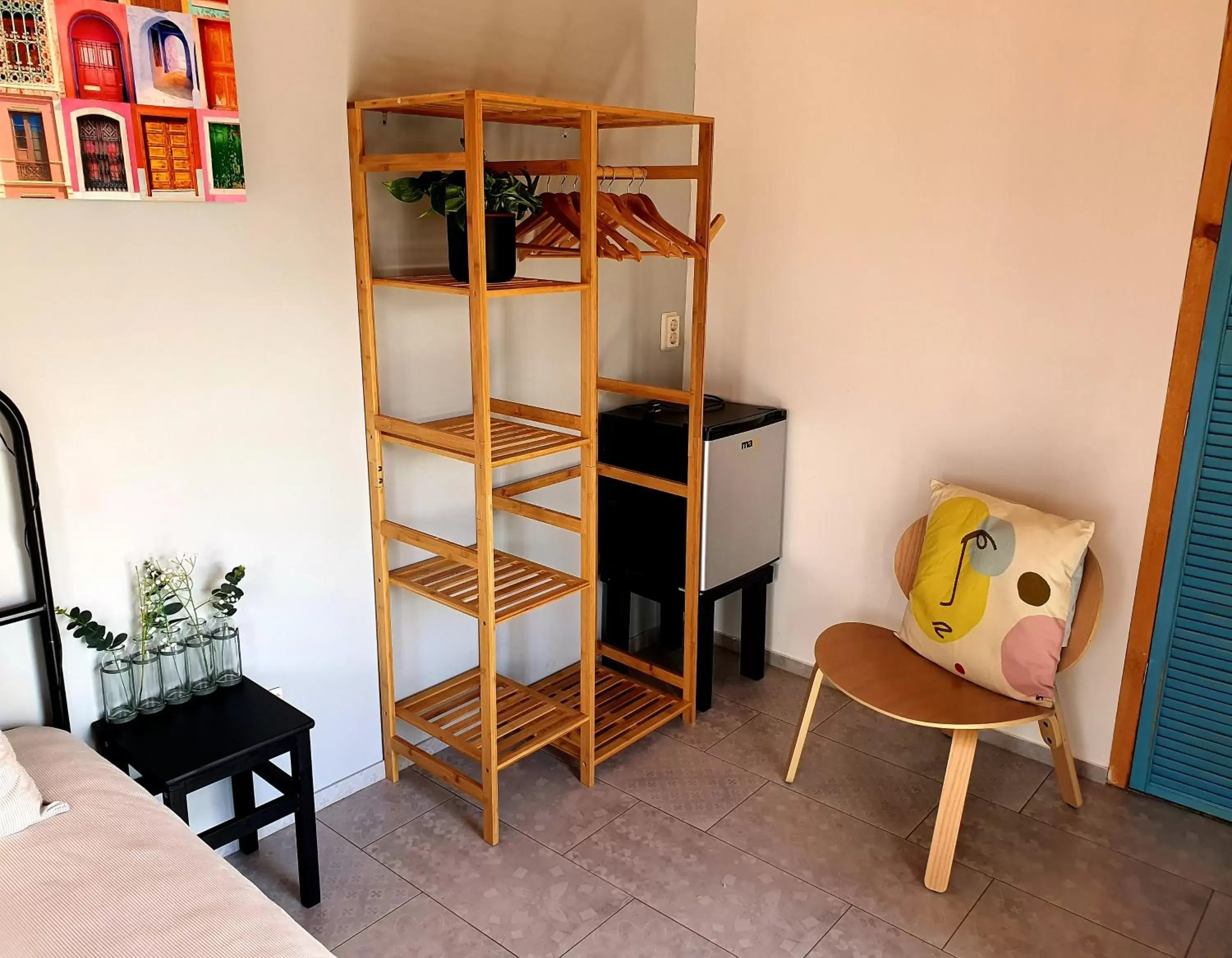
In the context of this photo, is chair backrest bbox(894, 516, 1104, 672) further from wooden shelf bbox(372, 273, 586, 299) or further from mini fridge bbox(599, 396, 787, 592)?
wooden shelf bbox(372, 273, 586, 299)

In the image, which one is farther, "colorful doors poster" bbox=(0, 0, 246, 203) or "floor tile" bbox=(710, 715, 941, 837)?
"floor tile" bbox=(710, 715, 941, 837)

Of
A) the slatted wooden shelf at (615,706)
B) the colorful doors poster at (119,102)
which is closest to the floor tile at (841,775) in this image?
the slatted wooden shelf at (615,706)

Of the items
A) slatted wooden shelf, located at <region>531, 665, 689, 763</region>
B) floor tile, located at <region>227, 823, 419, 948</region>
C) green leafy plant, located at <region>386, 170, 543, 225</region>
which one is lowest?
floor tile, located at <region>227, 823, 419, 948</region>

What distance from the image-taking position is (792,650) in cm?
320

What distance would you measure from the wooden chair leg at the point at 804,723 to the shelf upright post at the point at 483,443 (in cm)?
78

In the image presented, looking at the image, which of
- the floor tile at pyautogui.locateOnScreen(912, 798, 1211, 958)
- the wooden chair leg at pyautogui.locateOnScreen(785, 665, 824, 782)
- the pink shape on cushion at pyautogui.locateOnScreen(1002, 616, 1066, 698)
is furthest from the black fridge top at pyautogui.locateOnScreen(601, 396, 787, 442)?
the floor tile at pyautogui.locateOnScreen(912, 798, 1211, 958)

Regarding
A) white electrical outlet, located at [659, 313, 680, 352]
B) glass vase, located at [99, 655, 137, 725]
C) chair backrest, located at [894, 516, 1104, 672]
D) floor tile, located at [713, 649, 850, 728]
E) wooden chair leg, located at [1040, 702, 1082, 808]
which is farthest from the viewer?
white electrical outlet, located at [659, 313, 680, 352]

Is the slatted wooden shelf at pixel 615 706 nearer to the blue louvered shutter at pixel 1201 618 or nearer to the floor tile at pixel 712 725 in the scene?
the floor tile at pixel 712 725

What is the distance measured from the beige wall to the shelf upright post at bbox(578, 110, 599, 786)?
83 cm

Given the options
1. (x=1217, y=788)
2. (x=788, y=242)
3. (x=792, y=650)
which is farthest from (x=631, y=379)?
(x=1217, y=788)

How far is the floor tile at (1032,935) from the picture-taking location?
1.98m

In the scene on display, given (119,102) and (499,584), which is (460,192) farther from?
(499,584)

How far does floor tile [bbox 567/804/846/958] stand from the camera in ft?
6.65

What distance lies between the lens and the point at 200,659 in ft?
6.68
